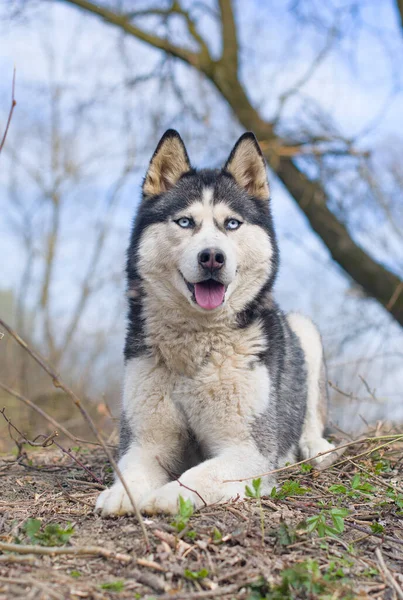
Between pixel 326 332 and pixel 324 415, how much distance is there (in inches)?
194

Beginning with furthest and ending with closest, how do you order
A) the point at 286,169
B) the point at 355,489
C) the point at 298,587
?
the point at 286,169 → the point at 355,489 → the point at 298,587

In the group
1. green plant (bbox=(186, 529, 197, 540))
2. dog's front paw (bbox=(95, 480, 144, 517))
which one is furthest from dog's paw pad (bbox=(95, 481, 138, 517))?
green plant (bbox=(186, 529, 197, 540))

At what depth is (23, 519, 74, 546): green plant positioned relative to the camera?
257 centimetres

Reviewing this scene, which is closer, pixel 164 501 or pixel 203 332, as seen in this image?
pixel 164 501

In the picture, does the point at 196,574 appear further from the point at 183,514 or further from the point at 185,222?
the point at 185,222

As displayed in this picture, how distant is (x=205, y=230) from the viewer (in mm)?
3590

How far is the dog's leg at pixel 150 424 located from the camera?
3.49 meters

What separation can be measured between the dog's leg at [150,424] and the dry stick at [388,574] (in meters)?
1.28

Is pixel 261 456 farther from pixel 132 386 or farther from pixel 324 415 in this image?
pixel 324 415

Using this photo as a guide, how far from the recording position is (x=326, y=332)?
997cm

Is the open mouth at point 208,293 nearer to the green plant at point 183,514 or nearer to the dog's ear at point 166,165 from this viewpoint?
the dog's ear at point 166,165

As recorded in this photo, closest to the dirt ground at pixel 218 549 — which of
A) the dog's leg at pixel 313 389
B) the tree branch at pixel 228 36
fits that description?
the dog's leg at pixel 313 389

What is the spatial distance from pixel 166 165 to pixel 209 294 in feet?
3.65

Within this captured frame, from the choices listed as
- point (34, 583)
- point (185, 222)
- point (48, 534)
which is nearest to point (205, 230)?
point (185, 222)
